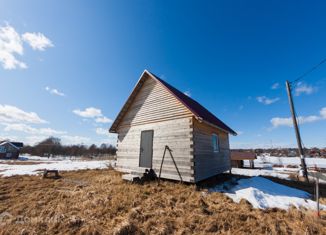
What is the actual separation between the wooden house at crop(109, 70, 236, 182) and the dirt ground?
2388 millimetres

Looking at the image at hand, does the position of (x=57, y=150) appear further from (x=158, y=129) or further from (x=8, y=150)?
(x=158, y=129)

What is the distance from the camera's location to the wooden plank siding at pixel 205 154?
26.3 feet

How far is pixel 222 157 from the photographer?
11875mm

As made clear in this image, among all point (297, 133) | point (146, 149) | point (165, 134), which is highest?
point (297, 133)

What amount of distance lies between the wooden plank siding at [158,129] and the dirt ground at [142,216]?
2223mm

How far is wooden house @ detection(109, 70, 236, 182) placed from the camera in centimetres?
796

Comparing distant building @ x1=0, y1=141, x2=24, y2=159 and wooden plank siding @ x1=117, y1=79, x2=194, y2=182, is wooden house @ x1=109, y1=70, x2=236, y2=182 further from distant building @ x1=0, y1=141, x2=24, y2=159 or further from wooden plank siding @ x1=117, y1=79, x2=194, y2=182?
distant building @ x1=0, y1=141, x2=24, y2=159

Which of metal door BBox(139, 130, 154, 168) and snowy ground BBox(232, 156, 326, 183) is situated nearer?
metal door BBox(139, 130, 154, 168)

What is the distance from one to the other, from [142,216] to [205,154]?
5.72 metres

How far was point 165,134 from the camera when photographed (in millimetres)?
8906

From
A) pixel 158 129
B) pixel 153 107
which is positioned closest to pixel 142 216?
pixel 158 129

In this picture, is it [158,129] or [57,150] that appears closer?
[158,129]

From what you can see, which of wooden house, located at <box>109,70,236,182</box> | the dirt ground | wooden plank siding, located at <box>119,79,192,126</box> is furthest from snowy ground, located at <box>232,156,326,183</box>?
wooden plank siding, located at <box>119,79,192,126</box>

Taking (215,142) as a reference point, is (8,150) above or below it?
below
